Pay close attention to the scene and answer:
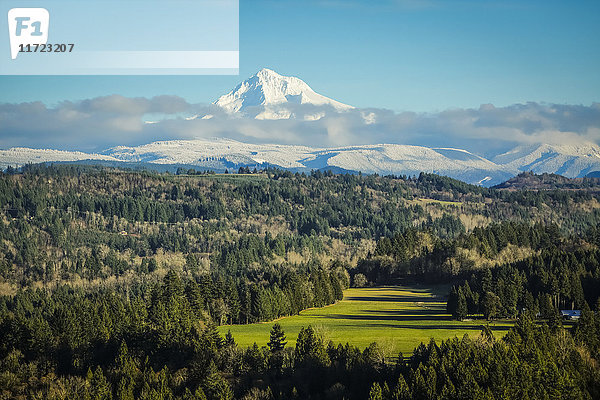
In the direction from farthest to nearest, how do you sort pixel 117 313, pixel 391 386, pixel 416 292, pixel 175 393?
pixel 416 292
pixel 117 313
pixel 175 393
pixel 391 386

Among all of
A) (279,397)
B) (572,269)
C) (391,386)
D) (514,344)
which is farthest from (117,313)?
(572,269)

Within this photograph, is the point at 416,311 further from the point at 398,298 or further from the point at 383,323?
the point at 398,298

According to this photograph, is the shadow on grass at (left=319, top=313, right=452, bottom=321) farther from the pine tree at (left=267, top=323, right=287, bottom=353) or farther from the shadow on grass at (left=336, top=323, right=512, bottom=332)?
the pine tree at (left=267, top=323, right=287, bottom=353)

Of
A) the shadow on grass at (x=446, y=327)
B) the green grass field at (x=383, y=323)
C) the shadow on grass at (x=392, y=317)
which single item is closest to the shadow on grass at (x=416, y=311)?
the green grass field at (x=383, y=323)

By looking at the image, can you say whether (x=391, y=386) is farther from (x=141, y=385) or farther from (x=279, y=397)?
(x=141, y=385)

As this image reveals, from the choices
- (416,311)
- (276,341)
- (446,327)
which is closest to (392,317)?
(416,311)

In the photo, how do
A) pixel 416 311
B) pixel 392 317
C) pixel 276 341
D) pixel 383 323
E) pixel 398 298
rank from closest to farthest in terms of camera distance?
pixel 276 341
pixel 383 323
pixel 392 317
pixel 416 311
pixel 398 298

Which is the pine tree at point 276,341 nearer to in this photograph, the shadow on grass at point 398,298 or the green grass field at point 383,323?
the green grass field at point 383,323

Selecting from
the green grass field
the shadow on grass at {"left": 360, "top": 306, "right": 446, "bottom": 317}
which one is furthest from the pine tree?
the shadow on grass at {"left": 360, "top": 306, "right": 446, "bottom": 317}

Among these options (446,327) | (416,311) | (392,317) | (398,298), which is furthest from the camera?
(398,298)
